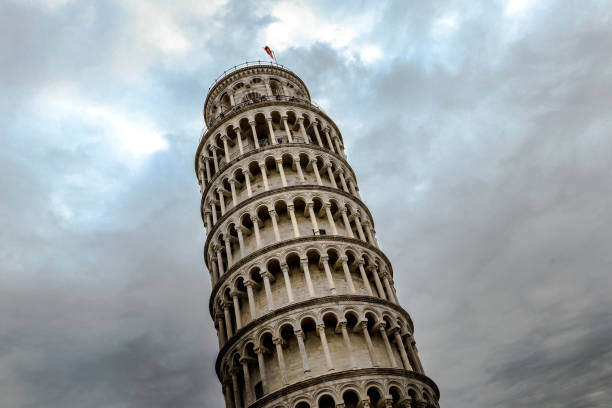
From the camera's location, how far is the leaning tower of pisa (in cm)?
2692

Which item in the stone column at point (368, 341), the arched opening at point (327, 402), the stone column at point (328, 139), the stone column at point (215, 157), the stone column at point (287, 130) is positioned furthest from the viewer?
the stone column at point (328, 139)

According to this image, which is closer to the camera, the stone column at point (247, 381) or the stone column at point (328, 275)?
the stone column at point (247, 381)

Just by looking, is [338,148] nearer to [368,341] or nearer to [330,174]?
[330,174]

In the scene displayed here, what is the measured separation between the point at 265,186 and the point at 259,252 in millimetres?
5522

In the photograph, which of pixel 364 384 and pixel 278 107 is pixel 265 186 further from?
pixel 364 384

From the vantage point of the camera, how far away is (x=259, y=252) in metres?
31.5

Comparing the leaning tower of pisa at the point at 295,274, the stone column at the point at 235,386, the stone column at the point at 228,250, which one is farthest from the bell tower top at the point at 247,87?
the stone column at the point at 235,386

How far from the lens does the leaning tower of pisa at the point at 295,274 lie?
26.9 metres

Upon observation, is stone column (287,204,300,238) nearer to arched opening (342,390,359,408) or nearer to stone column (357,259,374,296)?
stone column (357,259,374,296)

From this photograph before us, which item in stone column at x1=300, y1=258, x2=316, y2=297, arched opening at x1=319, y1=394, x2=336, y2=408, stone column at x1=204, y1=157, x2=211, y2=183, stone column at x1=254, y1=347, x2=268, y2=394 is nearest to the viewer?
arched opening at x1=319, y1=394, x2=336, y2=408

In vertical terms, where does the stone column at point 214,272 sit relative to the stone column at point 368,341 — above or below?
above

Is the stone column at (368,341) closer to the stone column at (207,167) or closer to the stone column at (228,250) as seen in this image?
the stone column at (228,250)

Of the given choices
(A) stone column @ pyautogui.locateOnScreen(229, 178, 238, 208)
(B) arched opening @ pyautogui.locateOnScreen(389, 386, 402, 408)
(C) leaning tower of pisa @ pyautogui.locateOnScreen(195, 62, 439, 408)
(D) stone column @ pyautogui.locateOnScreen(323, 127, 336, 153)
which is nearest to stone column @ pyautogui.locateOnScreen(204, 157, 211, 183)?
(C) leaning tower of pisa @ pyautogui.locateOnScreen(195, 62, 439, 408)

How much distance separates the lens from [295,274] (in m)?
31.2
